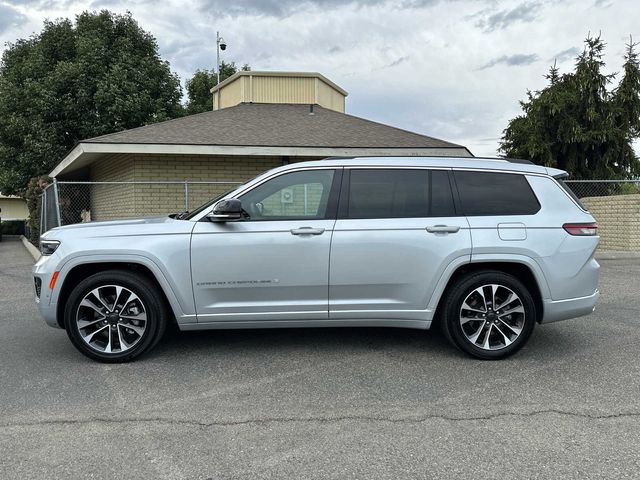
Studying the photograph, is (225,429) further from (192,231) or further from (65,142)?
(65,142)

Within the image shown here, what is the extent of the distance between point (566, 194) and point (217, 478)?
3.90 m

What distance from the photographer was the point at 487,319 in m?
4.66

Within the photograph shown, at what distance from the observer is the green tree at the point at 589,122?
63.3ft

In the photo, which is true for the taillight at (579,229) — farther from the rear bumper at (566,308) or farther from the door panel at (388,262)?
the door panel at (388,262)

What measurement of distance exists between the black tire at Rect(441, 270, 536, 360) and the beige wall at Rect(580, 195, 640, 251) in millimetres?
11599

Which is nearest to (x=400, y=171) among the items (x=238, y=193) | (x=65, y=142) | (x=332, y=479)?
(x=238, y=193)

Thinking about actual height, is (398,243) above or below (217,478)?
above

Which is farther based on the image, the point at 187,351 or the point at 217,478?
the point at 187,351

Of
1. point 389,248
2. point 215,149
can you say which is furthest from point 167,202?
point 389,248

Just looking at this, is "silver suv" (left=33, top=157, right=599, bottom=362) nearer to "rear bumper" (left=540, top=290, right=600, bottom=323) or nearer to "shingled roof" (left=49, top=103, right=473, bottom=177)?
"rear bumper" (left=540, top=290, right=600, bottom=323)

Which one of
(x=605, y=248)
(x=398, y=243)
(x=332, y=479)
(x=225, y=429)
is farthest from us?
(x=605, y=248)

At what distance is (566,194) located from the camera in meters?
4.83

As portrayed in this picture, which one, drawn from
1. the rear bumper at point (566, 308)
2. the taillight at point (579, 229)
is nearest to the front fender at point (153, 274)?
the rear bumper at point (566, 308)

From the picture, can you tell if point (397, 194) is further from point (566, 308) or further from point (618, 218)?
point (618, 218)
